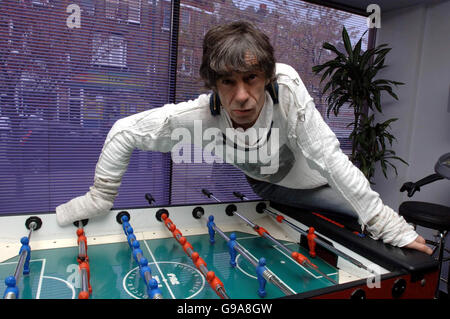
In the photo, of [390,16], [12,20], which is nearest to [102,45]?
[12,20]

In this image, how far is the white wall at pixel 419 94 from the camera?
116 inches

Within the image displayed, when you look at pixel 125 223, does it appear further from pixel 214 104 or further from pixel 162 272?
pixel 214 104

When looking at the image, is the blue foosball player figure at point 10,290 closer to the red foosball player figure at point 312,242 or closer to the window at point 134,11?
the red foosball player figure at point 312,242

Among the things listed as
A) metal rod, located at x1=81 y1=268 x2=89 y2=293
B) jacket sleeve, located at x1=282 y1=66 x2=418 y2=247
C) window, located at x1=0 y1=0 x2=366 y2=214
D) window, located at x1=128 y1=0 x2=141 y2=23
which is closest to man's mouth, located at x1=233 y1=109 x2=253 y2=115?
jacket sleeve, located at x1=282 y1=66 x2=418 y2=247

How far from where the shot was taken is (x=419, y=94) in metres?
3.15

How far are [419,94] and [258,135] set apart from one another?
2.52m

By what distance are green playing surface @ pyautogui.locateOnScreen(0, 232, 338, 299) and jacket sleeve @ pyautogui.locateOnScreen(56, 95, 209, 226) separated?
0.66 ft

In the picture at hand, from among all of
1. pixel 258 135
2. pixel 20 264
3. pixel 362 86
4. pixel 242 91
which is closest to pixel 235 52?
pixel 242 91

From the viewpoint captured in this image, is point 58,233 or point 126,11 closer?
point 58,233

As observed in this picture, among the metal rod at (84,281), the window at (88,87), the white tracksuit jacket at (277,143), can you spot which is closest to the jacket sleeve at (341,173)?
the white tracksuit jacket at (277,143)

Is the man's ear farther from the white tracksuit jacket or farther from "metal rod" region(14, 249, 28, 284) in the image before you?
"metal rod" region(14, 249, 28, 284)

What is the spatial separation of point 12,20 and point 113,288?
2.13 meters
